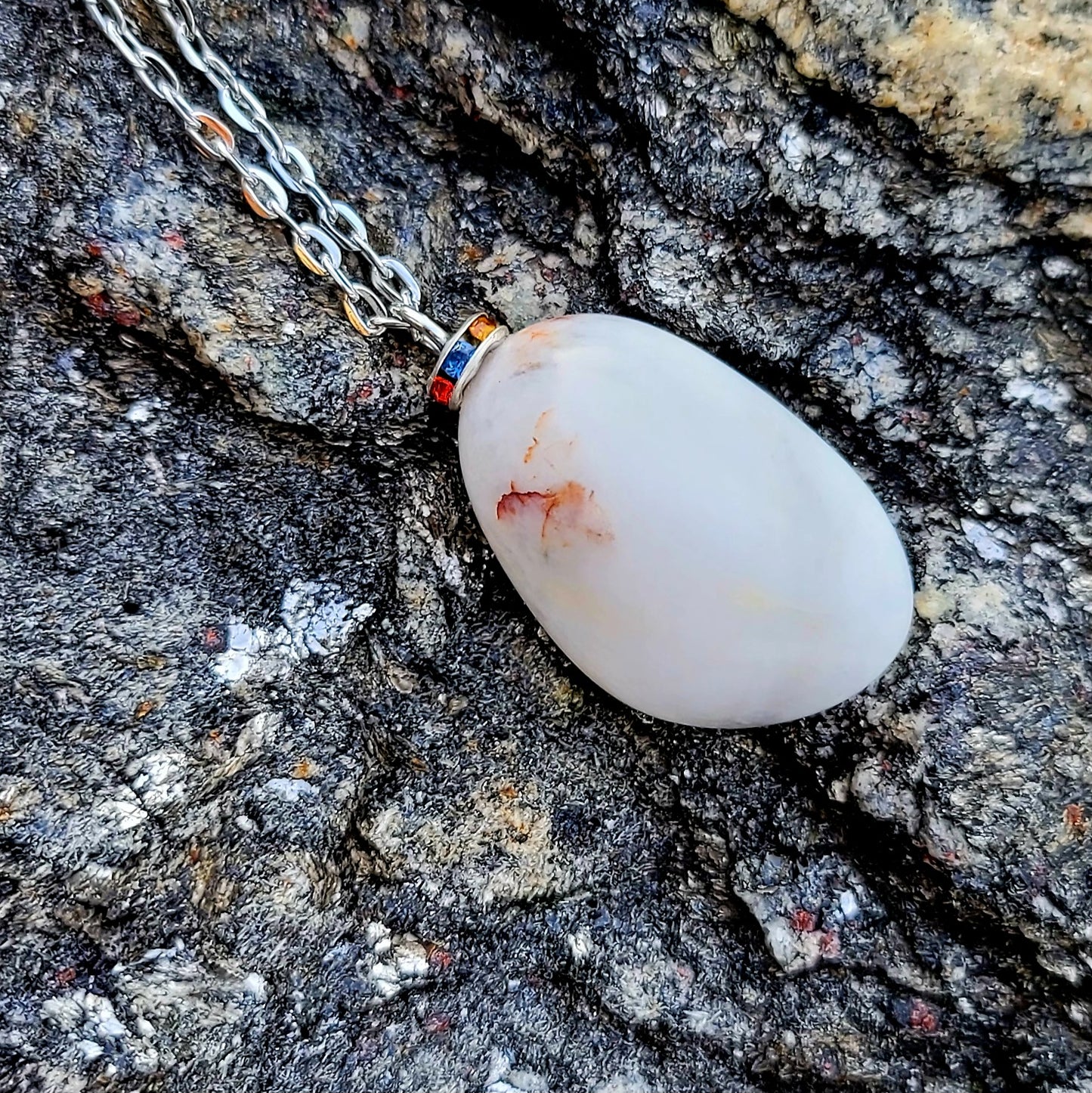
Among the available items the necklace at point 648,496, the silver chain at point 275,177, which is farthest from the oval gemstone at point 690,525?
the silver chain at point 275,177

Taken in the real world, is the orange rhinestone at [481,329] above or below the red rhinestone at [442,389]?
above

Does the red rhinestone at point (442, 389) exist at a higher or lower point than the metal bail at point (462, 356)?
lower

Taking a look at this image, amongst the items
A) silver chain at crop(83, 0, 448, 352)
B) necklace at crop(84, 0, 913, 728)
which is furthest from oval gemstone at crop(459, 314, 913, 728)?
silver chain at crop(83, 0, 448, 352)

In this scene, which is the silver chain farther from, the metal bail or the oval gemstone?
the oval gemstone

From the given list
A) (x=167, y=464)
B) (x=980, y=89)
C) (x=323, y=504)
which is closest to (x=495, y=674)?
(x=323, y=504)

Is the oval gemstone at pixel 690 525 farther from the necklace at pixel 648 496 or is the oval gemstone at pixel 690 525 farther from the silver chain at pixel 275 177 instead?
the silver chain at pixel 275 177

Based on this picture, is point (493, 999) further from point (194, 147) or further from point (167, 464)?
point (194, 147)

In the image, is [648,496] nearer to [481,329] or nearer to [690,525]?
[690,525]
